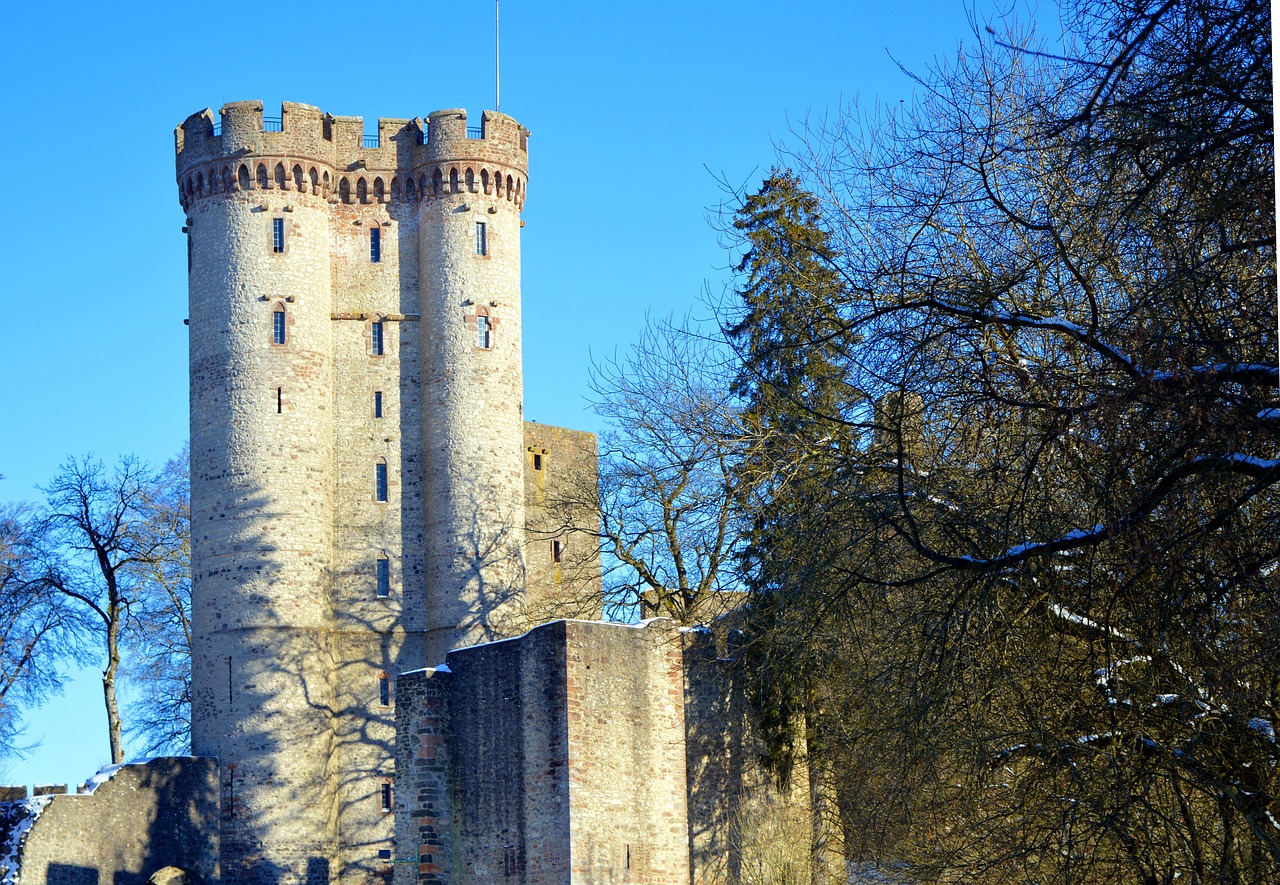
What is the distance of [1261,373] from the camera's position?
975cm

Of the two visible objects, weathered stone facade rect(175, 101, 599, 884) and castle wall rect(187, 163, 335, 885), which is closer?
castle wall rect(187, 163, 335, 885)

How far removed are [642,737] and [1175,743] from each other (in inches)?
509

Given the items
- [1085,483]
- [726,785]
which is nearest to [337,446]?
[726,785]

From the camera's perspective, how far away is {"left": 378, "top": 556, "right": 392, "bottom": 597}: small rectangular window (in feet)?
133

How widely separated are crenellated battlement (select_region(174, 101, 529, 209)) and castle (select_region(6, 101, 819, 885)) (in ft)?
0.17

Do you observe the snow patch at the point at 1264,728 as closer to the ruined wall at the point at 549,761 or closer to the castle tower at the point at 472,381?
the ruined wall at the point at 549,761

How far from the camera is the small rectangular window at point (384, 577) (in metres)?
40.6

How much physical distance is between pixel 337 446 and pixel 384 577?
117 inches

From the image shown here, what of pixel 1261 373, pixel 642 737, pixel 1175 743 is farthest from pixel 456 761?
pixel 1261 373

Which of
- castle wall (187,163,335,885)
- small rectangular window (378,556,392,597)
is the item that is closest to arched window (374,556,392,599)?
small rectangular window (378,556,392,597)

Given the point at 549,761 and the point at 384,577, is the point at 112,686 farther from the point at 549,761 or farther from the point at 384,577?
the point at 549,761

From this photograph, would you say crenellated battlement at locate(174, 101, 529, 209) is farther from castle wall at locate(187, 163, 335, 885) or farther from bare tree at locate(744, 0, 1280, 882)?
bare tree at locate(744, 0, 1280, 882)

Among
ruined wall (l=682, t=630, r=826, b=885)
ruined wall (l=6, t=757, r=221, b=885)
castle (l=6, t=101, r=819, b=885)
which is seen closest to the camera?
ruined wall (l=682, t=630, r=826, b=885)

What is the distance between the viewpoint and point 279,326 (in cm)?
4038
